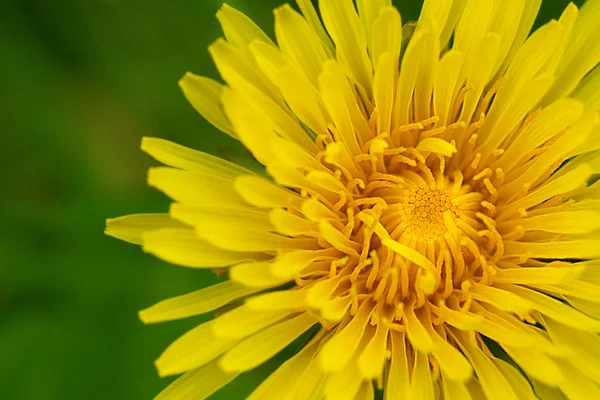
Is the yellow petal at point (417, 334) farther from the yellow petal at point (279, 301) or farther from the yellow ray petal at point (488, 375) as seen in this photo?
the yellow petal at point (279, 301)

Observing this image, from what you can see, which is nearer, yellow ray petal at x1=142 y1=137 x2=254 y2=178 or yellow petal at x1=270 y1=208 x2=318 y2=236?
yellow petal at x1=270 y1=208 x2=318 y2=236

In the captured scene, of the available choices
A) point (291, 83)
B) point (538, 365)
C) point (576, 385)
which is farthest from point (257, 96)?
point (576, 385)

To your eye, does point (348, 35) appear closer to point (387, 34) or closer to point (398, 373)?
point (387, 34)

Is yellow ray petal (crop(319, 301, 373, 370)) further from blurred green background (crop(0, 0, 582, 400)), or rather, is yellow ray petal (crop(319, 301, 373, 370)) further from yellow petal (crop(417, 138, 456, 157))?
blurred green background (crop(0, 0, 582, 400))

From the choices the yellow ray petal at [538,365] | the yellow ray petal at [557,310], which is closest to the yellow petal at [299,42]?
the yellow ray petal at [557,310]

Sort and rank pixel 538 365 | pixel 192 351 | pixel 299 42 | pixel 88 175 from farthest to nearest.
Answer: pixel 88 175
pixel 299 42
pixel 192 351
pixel 538 365

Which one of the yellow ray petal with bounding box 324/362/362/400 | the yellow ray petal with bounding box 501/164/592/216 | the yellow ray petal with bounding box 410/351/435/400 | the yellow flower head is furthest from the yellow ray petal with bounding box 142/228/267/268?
the yellow ray petal with bounding box 501/164/592/216

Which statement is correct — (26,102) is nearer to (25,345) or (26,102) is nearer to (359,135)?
(25,345)
